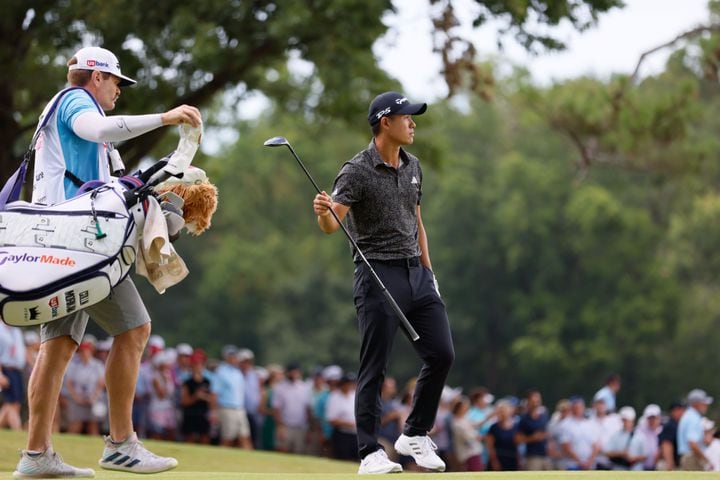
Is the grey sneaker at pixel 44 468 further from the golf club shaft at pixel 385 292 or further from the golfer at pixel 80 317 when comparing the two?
the golf club shaft at pixel 385 292

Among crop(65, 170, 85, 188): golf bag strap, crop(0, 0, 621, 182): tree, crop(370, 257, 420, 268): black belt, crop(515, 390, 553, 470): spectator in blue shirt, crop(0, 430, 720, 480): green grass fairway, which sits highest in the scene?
A: crop(0, 0, 621, 182): tree

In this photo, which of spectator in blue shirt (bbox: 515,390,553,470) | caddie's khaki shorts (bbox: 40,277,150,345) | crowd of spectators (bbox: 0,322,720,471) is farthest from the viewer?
spectator in blue shirt (bbox: 515,390,553,470)

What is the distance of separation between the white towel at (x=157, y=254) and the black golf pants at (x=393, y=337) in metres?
1.37

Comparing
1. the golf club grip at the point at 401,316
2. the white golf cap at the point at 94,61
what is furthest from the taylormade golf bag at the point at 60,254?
the golf club grip at the point at 401,316

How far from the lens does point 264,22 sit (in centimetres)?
1711

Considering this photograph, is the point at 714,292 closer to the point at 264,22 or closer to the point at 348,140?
the point at 348,140

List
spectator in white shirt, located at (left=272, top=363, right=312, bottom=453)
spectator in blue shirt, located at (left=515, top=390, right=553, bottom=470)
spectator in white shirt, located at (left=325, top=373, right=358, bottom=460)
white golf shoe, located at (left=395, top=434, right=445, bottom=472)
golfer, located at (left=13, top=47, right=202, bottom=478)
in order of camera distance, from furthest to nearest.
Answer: spectator in white shirt, located at (left=272, top=363, right=312, bottom=453), spectator in white shirt, located at (left=325, top=373, right=358, bottom=460), spectator in blue shirt, located at (left=515, top=390, right=553, bottom=470), white golf shoe, located at (left=395, top=434, right=445, bottom=472), golfer, located at (left=13, top=47, right=202, bottom=478)

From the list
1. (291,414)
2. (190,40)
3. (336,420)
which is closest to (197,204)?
(190,40)

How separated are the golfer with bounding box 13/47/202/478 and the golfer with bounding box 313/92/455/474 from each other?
1389 mm

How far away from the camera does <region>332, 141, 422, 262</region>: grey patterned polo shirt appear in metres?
8.16

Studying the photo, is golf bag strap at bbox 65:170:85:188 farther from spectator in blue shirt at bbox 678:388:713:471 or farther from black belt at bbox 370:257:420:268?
spectator in blue shirt at bbox 678:388:713:471

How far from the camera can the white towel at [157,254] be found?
689 cm

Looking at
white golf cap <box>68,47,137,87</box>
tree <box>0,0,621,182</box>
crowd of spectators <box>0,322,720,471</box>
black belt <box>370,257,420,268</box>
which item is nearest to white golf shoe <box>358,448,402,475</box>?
black belt <box>370,257,420,268</box>

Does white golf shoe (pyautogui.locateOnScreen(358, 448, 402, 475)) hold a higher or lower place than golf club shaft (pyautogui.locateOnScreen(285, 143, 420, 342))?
lower
